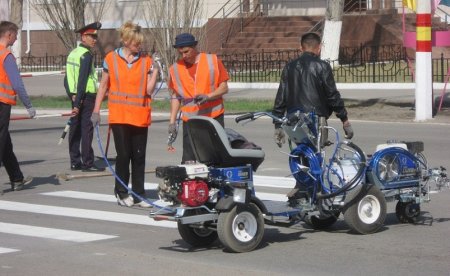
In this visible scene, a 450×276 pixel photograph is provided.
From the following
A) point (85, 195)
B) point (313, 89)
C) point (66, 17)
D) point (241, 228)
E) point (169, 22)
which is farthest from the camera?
point (66, 17)

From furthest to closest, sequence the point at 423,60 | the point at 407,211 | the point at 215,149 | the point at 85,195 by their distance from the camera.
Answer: the point at 423,60 → the point at 85,195 → the point at 407,211 → the point at 215,149

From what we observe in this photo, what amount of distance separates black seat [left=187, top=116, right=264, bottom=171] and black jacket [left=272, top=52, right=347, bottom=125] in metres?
0.94

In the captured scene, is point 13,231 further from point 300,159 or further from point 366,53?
point 366,53

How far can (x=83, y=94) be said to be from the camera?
1434 centimetres

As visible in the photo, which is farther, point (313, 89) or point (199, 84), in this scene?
point (199, 84)

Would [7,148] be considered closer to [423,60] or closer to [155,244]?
[155,244]

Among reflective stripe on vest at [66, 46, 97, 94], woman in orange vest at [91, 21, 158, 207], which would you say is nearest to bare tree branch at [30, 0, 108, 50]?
reflective stripe on vest at [66, 46, 97, 94]

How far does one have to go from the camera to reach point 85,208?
11742 millimetres

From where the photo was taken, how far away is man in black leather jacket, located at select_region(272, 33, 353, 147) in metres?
9.99

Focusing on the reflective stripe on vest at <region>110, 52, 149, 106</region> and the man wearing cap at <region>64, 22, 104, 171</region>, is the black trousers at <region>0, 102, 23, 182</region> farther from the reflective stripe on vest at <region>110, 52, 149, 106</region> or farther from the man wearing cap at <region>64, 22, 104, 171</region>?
the reflective stripe on vest at <region>110, 52, 149, 106</region>

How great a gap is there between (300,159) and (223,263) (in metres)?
1.56

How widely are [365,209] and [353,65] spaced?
25.3 m

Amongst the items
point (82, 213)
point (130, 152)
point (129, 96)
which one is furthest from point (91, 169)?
point (129, 96)

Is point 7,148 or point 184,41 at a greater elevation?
point 184,41
